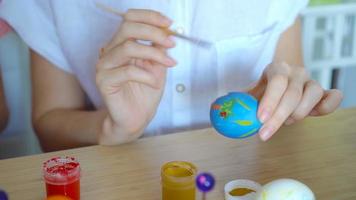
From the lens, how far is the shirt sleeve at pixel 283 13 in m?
1.12

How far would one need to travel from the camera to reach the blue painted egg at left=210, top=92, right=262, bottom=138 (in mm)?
718

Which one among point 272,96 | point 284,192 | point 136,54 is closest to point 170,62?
point 136,54

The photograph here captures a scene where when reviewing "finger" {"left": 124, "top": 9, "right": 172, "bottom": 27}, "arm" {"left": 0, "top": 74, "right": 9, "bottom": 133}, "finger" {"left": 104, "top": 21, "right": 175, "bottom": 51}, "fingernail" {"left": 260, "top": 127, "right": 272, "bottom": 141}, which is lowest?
"arm" {"left": 0, "top": 74, "right": 9, "bottom": 133}

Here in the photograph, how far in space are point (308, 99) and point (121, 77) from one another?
0.29 m

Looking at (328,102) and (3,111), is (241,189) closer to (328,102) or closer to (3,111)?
(328,102)

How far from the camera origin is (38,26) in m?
1.09

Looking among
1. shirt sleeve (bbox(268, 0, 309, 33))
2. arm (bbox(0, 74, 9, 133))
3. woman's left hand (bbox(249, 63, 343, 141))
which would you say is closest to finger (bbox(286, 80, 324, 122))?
woman's left hand (bbox(249, 63, 343, 141))

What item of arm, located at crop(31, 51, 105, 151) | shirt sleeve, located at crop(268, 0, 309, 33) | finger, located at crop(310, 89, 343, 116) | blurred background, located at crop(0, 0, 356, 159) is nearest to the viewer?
finger, located at crop(310, 89, 343, 116)

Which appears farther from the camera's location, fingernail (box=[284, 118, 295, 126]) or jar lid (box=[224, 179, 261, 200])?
fingernail (box=[284, 118, 295, 126])

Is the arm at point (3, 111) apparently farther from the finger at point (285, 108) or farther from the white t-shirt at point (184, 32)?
the finger at point (285, 108)

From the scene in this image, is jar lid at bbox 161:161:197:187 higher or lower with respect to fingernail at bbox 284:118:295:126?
lower

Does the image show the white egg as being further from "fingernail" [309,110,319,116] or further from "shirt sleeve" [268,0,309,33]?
"shirt sleeve" [268,0,309,33]

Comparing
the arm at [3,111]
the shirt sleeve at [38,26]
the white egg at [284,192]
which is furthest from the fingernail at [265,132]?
the arm at [3,111]

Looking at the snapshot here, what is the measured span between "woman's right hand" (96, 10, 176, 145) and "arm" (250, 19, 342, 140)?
0.15 meters
